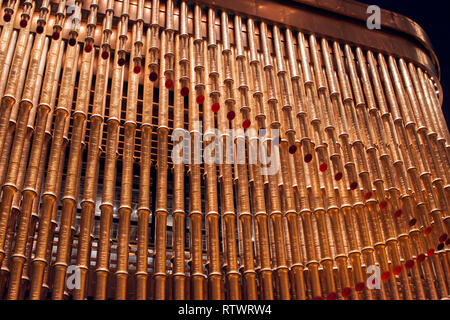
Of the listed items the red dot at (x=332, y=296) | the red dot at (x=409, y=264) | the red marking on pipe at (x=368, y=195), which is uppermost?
the red marking on pipe at (x=368, y=195)

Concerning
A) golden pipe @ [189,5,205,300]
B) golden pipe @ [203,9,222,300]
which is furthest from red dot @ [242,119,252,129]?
golden pipe @ [189,5,205,300]

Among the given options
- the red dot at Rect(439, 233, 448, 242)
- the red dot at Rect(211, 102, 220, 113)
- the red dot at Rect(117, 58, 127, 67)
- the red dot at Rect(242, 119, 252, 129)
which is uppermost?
the red dot at Rect(117, 58, 127, 67)

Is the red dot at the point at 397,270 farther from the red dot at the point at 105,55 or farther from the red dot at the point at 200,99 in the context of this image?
the red dot at the point at 105,55

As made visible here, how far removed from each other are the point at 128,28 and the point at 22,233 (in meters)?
2.48

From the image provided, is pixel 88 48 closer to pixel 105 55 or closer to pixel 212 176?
pixel 105 55

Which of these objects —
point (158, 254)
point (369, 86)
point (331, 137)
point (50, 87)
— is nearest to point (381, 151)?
point (331, 137)

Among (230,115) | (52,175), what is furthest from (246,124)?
(52,175)

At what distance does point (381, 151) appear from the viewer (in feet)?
16.7

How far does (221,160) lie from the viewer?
177 inches

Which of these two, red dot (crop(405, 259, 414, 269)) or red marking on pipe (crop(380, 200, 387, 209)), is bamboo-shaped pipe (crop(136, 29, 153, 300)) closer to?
red marking on pipe (crop(380, 200, 387, 209))

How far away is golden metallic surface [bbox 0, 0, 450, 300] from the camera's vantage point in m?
3.84

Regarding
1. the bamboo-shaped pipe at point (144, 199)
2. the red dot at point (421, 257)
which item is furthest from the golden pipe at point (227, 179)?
the red dot at point (421, 257)

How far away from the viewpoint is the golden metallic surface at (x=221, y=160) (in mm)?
3836

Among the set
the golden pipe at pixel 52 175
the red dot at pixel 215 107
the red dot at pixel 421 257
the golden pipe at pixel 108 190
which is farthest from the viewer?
the red dot at pixel 215 107
